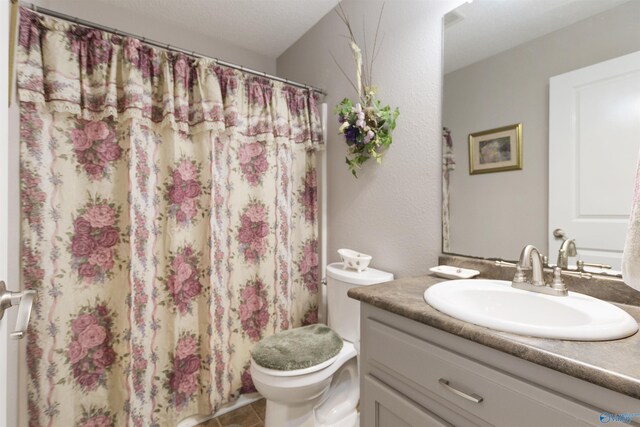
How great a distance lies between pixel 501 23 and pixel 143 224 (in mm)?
1796

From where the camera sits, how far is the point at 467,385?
0.66m

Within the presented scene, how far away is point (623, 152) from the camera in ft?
2.68

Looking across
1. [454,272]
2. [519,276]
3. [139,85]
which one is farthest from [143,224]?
[519,276]

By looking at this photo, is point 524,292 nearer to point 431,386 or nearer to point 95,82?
point 431,386

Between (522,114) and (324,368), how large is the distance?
1.30 meters

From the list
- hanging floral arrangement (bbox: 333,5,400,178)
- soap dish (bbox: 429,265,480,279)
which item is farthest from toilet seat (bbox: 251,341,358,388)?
hanging floral arrangement (bbox: 333,5,400,178)

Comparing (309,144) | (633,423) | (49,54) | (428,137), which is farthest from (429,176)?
(49,54)

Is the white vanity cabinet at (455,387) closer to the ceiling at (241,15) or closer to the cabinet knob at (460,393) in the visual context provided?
the cabinet knob at (460,393)

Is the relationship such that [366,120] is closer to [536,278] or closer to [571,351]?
[536,278]

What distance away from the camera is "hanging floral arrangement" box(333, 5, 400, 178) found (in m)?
1.44

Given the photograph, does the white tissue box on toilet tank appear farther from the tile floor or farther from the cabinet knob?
the tile floor

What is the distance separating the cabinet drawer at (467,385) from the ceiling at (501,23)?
1.11 m

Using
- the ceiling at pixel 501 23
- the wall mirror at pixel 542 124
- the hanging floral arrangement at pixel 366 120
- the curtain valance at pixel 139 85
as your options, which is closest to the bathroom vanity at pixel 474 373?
the wall mirror at pixel 542 124

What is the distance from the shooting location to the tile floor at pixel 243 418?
155 cm
